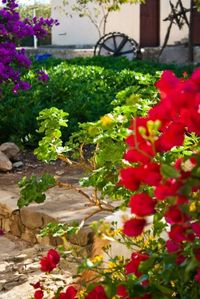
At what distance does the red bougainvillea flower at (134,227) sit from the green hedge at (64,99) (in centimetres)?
443

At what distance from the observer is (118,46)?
17922 millimetres

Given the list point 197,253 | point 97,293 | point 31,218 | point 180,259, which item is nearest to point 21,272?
point 31,218

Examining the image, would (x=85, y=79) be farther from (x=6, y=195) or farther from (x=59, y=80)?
(x=6, y=195)

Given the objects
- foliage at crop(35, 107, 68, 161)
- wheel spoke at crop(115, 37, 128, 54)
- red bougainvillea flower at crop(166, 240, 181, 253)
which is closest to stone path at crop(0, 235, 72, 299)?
foliage at crop(35, 107, 68, 161)

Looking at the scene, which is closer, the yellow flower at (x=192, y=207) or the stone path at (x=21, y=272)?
the yellow flower at (x=192, y=207)

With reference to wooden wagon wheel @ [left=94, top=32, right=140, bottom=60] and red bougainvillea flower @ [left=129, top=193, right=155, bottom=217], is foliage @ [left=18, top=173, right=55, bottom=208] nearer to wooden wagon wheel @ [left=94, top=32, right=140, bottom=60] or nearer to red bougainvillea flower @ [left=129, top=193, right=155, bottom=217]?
red bougainvillea flower @ [left=129, top=193, right=155, bottom=217]

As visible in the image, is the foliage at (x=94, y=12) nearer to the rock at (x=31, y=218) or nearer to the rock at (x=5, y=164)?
the rock at (x=5, y=164)

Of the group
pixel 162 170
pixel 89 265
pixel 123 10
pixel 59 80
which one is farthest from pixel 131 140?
pixel 123 10

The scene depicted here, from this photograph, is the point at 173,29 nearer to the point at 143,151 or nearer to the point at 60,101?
the point at 60,101

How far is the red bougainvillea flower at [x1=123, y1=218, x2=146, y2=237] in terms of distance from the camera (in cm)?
178

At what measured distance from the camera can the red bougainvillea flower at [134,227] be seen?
1.78m

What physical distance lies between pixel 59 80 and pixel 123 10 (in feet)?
35.1

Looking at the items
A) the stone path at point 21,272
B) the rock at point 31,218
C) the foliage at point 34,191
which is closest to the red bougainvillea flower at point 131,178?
the foliage at point 34,191

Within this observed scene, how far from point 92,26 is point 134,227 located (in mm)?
19650
